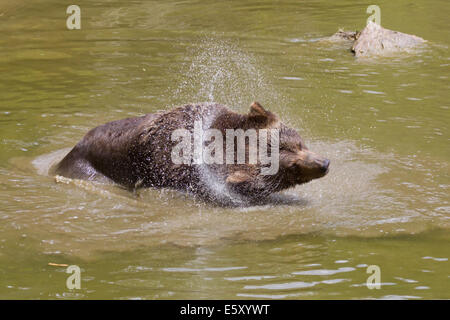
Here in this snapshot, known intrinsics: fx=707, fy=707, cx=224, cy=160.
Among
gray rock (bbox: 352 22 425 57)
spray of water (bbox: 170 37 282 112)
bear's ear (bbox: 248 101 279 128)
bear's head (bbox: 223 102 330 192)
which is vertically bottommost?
bear's head (bbox: 223 102 330 192)

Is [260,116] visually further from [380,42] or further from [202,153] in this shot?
[380,42]

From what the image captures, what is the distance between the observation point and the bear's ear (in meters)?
7.62

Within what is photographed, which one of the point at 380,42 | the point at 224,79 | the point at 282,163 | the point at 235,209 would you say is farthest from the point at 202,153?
the point at 380,42

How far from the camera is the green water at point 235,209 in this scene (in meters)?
5.94

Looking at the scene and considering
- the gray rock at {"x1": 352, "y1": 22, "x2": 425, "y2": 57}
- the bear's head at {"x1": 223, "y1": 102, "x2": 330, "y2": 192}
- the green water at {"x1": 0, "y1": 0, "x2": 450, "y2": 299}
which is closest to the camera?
the green water at {"x1": 0, "y1": 0, "x2": 450, "y2": 299}

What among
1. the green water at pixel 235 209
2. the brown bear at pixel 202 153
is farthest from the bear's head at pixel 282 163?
the green water at pixel 235 209

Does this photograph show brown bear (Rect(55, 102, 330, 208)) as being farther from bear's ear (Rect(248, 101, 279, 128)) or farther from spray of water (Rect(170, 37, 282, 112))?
spray of water (Rect(170, 37, 282, 112))

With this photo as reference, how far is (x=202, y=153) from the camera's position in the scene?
25.5ft

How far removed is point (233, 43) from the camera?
50.0 ft

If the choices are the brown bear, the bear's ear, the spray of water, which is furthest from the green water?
the bear's ear

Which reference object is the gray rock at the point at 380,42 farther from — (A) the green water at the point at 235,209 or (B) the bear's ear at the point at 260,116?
(B) the bear's ear at the point at 260,116

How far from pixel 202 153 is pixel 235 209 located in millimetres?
727
